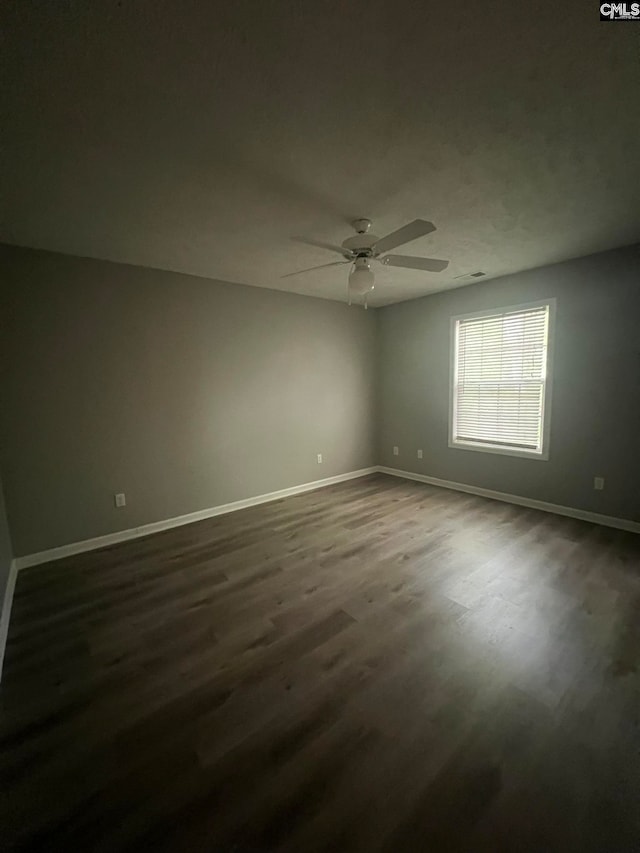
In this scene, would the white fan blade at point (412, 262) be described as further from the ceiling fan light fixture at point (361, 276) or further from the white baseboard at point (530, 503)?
the white baseboard at point (530, 503)

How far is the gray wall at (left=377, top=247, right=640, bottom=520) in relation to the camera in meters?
3.10

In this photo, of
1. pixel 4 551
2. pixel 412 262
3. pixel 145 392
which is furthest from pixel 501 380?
pixel 4 551

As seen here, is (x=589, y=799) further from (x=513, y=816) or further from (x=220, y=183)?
(x=220, y=183)

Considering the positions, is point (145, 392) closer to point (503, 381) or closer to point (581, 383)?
point (503, 381)

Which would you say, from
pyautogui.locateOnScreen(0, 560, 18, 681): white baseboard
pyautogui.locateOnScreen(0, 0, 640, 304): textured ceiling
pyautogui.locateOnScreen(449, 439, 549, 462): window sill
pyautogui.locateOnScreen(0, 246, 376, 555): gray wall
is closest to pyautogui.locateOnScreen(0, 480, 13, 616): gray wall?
pyautogui.locateOnScreen(0, 560, 18, 681): white baseboard

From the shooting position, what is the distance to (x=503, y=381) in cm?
398

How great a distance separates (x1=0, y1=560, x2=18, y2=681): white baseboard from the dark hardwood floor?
62 mm

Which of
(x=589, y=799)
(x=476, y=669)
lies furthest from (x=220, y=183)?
(x=589, y=799)

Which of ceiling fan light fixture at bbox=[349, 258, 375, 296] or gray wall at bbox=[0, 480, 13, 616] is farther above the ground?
ceiling fan light fixture at bbox=[349, 258, 375, 296]

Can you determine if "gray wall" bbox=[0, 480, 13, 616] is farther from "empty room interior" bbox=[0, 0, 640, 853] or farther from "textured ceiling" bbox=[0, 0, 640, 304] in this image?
"textured ceiling" bbox=[0, 0, 640, 304]

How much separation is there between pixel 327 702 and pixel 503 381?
3720 millimetres

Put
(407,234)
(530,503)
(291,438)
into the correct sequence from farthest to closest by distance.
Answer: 1. (291,438)
2. (530,503)
3. (407,234)

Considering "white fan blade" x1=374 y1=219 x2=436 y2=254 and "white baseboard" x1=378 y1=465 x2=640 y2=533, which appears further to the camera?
"white baseboard" x1=378 y1=465 x2=640 y2=533

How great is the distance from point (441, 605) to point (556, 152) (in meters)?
2.62
